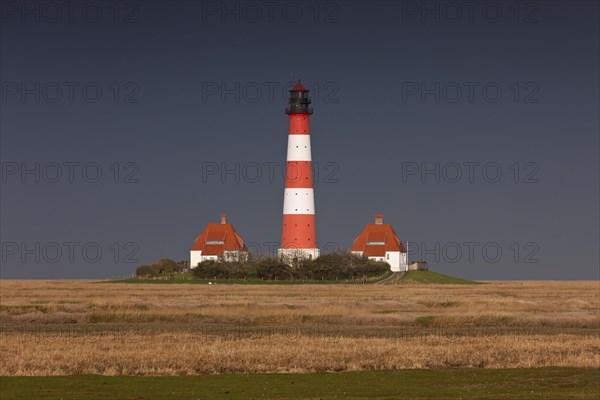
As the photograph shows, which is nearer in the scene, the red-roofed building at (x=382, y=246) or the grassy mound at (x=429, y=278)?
the grassy mound at (x=429, y=278)

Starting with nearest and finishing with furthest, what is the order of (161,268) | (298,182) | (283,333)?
(283,333), (298,182), (161,268)

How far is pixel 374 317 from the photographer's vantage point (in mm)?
59312

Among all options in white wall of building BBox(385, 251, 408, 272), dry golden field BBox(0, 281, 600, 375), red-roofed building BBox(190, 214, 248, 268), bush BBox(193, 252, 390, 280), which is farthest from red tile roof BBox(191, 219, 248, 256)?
dry golden field BBox(0, 281, 600, 375)

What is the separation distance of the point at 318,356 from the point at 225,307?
97.9 feet

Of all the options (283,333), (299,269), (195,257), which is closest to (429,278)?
(299,269)

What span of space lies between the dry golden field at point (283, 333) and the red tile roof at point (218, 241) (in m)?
42.6

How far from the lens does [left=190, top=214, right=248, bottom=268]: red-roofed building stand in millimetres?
126575

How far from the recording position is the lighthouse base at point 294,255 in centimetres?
11356

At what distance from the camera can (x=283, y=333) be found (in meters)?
48.7

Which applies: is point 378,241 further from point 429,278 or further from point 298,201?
point 298,201

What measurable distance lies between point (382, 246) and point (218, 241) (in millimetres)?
19373

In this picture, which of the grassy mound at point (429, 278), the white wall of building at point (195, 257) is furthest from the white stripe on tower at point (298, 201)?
the white wall of building at point (195, 257)

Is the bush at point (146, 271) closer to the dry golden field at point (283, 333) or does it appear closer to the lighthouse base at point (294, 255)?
the lighthouse base at point (294, 255)

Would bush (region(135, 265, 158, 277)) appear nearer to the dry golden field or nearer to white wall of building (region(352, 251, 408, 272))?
white wall of building (region(352, 251, 408, 272))
